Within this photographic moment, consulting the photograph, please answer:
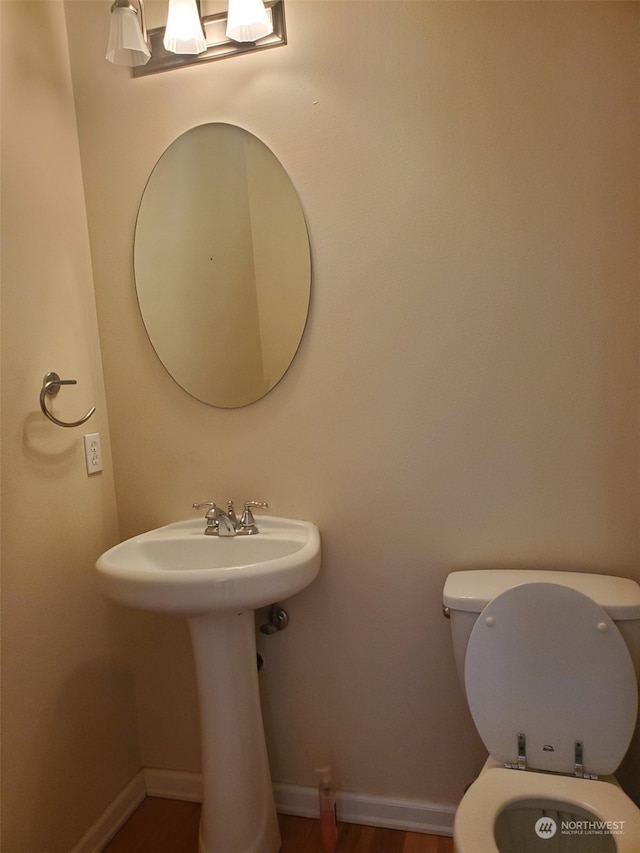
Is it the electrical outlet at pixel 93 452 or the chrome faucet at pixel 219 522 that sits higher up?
the electrical outlet at pixel 93 452

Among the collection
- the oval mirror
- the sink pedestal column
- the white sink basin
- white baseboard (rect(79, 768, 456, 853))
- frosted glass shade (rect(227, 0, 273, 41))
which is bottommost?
white baseboard (rect(79, 768, 456, 853))

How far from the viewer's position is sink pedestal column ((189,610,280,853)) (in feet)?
5.00

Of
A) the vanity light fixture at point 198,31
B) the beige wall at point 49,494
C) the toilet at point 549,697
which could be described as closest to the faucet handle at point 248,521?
the beige wall at point 49,494

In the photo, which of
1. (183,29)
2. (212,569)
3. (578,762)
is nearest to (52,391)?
(212,569)

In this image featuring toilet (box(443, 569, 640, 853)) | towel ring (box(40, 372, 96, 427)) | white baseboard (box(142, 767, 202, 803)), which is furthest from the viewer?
white baseboard (box(142, 767, 202, 803))

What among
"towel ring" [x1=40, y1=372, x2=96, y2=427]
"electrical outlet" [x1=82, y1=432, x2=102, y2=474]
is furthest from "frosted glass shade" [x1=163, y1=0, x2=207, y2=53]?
"electrical outlet" [x1=82, y1=432, x2=102, y2=474]

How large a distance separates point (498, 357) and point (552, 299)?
18cm

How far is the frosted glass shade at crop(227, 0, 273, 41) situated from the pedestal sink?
122 centimetres

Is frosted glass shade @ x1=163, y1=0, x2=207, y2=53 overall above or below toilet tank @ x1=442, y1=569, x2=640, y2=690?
above

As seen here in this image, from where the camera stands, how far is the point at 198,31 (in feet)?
5.02

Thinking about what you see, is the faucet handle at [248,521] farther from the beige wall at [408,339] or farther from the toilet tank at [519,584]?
the toilet tank at [519,584]

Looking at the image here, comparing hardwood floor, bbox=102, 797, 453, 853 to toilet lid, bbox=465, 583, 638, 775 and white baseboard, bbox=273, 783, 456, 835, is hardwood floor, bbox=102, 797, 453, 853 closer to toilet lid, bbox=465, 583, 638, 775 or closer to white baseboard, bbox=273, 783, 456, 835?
white baseboard, bbox=273, 783, 456, 835

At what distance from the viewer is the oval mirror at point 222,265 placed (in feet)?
5.36

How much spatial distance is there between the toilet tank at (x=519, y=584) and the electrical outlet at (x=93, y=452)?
3.34ft
